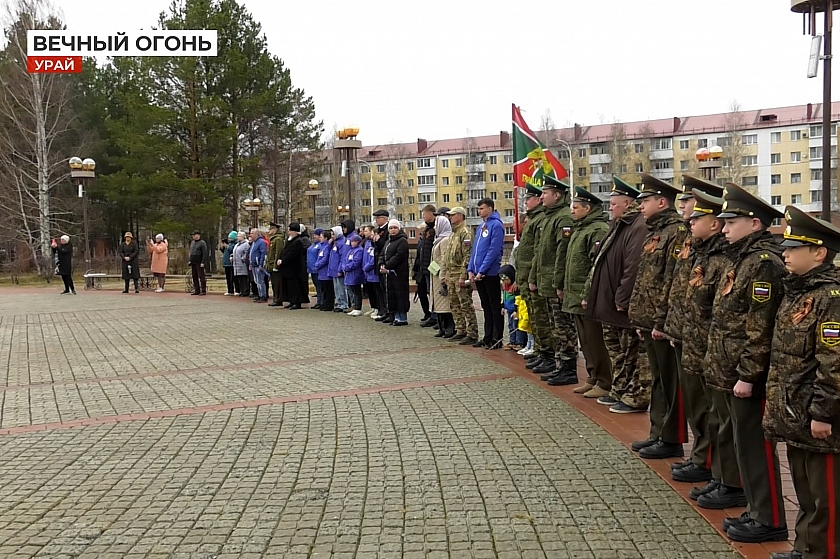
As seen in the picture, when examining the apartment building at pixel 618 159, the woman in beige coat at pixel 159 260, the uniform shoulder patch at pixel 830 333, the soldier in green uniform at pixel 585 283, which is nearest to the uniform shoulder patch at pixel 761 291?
the uniform shoulder patch at pixel 830 333

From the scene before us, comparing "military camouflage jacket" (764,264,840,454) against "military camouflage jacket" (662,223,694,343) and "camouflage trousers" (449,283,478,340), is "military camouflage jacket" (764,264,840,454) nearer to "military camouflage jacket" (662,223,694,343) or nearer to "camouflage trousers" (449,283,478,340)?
"military camouflage jacket" (662,223,694,343)

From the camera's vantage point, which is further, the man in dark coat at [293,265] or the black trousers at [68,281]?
the black trousers at [68,281]

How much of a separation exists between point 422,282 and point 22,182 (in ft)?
119

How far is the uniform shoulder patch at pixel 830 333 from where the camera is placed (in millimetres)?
3191

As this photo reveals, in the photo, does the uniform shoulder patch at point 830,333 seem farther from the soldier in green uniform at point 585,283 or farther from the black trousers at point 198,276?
the black trousers at point 198,276

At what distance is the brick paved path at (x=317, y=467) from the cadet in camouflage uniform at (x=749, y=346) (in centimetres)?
32

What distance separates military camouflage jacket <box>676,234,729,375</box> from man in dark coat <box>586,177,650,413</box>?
5.68ft

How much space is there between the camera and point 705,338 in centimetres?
441

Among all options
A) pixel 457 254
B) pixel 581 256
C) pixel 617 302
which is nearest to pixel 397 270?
pixel 457 254

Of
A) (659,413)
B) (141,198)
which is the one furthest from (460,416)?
(141,198)

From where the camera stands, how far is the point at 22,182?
4122 cm

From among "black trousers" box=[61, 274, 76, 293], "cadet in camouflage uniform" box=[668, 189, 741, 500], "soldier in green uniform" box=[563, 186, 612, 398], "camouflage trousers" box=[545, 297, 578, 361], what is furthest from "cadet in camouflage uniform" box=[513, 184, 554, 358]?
"black trousers" box=[61, 274, 76, 293]

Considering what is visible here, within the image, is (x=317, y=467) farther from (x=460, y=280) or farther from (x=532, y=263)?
(x=460, y=280)

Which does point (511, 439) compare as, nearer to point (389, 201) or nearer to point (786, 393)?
point (786, 393)
